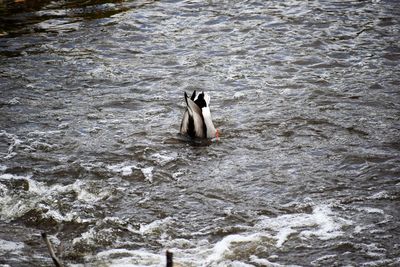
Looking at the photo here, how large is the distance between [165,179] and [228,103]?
2281 mm

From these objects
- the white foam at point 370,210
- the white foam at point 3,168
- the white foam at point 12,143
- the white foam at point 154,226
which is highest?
the white foam at point 12,143

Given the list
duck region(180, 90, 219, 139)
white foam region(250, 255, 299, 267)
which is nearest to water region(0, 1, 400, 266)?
white foam region(250, 255, 299, 267)

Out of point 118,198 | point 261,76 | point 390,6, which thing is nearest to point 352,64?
point 261,76

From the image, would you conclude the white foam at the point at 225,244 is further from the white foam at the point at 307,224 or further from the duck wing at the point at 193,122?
the duck wing at the point at 193,122

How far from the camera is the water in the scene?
533cm

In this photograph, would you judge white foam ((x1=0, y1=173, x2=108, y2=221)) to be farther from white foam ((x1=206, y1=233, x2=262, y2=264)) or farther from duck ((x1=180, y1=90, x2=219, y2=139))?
duck ((x1=180, y1=90, x2=219, y2=139))

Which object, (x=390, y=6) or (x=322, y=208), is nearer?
(x=322, y=208)

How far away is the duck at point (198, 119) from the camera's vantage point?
23.5 ft

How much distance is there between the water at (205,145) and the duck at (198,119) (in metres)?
0.17

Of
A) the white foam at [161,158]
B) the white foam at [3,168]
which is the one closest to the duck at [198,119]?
the white foam at [161,158]

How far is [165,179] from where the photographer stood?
258 inches

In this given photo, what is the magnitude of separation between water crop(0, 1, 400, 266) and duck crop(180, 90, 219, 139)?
172mm

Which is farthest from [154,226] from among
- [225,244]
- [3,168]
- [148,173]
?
[3,168]

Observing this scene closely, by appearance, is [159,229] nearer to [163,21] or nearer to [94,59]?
[94,59]
